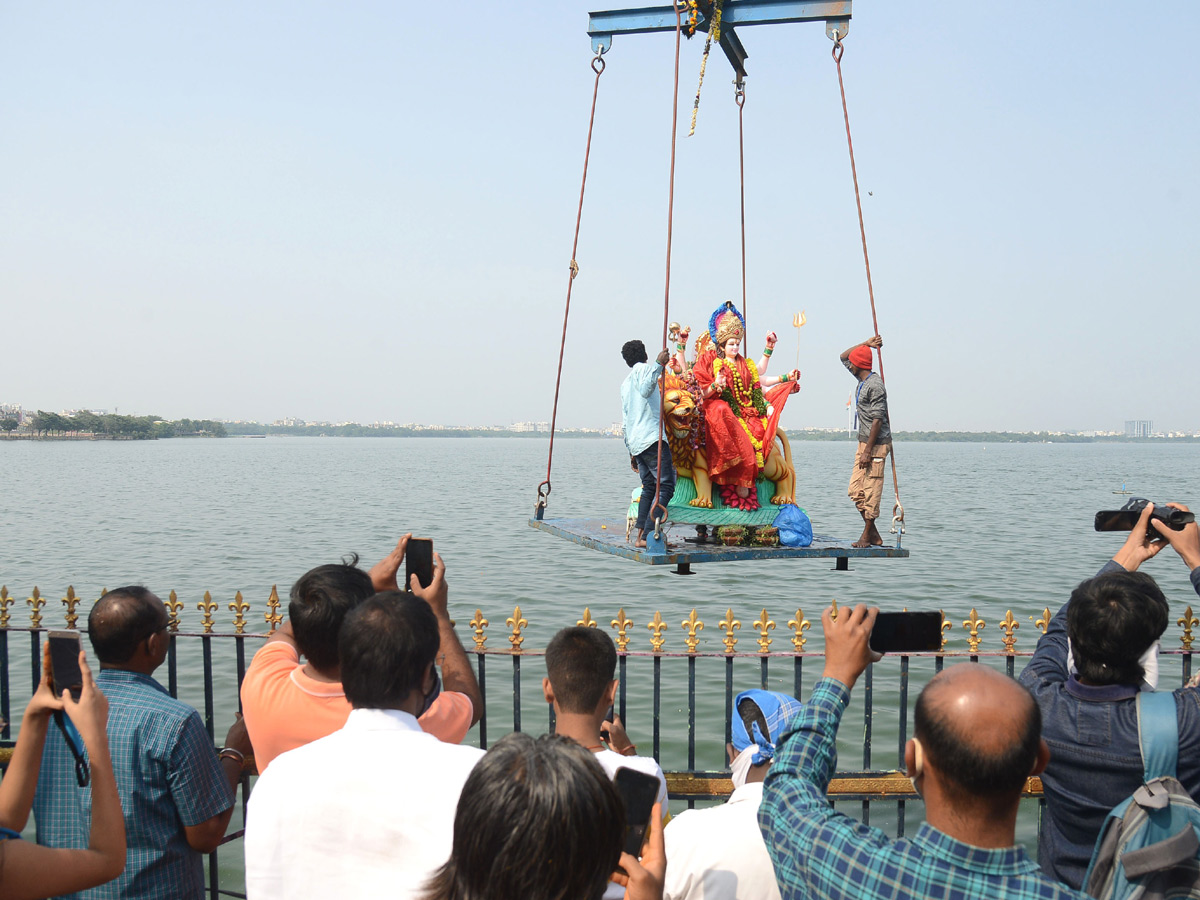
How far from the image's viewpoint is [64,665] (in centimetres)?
245

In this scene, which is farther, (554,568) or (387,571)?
(554,568)

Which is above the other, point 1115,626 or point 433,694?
point 1115,626

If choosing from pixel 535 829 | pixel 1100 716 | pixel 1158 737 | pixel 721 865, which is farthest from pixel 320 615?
pixel 1158 737

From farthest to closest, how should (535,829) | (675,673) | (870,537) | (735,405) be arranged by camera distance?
(675,673)
(735,405)
(870,537)
(535,829)

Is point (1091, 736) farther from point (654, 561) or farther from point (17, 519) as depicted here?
point (17, 519)

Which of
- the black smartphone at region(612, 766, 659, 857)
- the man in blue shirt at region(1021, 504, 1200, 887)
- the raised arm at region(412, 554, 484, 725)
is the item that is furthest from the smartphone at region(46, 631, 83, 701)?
the man in blue shirt at region(1021, 504, 1200, 887)

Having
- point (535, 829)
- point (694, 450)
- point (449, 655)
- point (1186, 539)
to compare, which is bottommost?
point (449, 655)

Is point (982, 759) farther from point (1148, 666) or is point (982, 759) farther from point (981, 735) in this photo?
point (1148, 666)

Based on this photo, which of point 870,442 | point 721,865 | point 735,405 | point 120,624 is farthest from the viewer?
point 735,405

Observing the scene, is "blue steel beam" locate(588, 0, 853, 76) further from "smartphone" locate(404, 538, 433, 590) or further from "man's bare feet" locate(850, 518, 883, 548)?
"smartphone" locate(404, 538, 433, 590)

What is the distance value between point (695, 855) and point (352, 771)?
1.10m

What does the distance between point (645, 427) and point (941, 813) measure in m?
5.87

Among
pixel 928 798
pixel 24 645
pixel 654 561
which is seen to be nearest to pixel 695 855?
pixel 928 798

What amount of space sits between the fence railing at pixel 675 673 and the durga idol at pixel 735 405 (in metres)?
1.28
